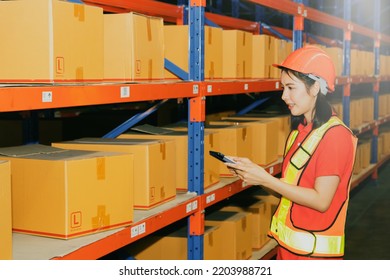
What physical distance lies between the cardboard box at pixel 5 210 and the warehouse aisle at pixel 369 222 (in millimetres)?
4457

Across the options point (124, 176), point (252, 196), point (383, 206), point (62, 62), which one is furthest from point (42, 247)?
point (383, 206)

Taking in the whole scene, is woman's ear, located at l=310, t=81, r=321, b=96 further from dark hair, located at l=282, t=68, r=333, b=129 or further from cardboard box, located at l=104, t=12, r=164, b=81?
cardboard box, located at l=104, t=12, r=164, b=81

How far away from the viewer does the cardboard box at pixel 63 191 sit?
283 centimetres

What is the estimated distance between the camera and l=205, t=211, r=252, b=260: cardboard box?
4.80m

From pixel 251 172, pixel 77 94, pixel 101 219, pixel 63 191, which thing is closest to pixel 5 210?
pixel 63 191

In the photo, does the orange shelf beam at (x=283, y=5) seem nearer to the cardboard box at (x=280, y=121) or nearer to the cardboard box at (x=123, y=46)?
the cardboard box at (x=280, y=121)

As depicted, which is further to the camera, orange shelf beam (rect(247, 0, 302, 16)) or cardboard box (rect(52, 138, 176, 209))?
orange shelf beam (rect(247, 0, 302, 16))

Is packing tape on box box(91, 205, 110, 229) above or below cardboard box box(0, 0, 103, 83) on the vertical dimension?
below

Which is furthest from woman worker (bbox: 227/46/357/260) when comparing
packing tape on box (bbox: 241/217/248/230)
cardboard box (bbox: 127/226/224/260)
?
packing tape on box (bbox: 241/217/248/230)

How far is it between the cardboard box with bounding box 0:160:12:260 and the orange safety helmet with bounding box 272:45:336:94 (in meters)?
1.37

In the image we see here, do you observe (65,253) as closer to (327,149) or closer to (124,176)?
(124,176)

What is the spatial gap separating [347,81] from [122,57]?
5.25 metres

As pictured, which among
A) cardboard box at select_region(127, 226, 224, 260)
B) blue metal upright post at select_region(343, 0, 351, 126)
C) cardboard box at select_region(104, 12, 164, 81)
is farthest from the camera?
blue metal upright post at select_region(343, 0, 351, 126)

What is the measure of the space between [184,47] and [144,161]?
92cm
